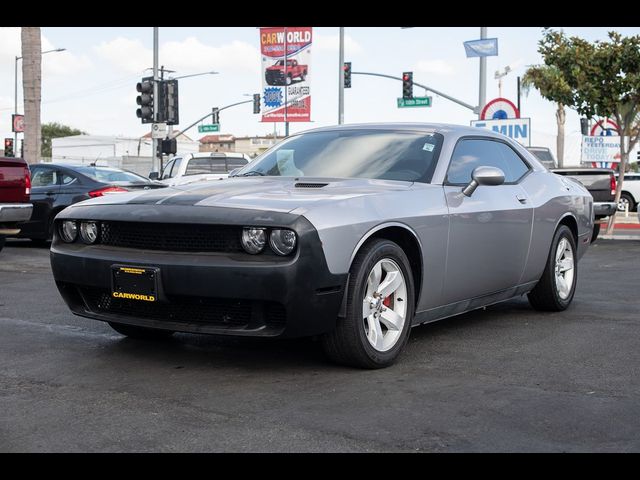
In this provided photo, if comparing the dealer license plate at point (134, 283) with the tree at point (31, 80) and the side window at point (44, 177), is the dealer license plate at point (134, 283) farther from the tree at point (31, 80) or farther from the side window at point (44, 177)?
the tree at point (31, 80)

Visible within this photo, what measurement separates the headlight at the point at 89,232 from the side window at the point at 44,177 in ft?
30.2

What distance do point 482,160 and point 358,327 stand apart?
2155mm

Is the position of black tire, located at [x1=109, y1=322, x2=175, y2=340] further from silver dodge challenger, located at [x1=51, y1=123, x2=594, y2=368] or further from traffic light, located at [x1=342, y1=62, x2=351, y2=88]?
traffic light, located at [x1=342, y1=62, x2=351, y2=88]

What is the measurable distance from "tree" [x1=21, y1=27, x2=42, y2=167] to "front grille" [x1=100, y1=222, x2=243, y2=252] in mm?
18926

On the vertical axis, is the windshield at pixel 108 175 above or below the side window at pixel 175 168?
below

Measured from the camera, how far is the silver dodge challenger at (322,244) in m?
4.56

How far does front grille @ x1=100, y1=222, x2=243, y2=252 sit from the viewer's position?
15.3 ft

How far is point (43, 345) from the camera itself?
18.5ft

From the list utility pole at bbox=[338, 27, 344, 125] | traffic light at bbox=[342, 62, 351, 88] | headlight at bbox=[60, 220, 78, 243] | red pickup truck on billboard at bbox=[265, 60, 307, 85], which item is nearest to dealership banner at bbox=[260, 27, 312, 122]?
red pickup truck on billboard at bbox=[265, 60, 307, 85]

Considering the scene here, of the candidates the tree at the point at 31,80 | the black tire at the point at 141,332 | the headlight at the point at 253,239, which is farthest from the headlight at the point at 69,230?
the tree at the point at 31,80
